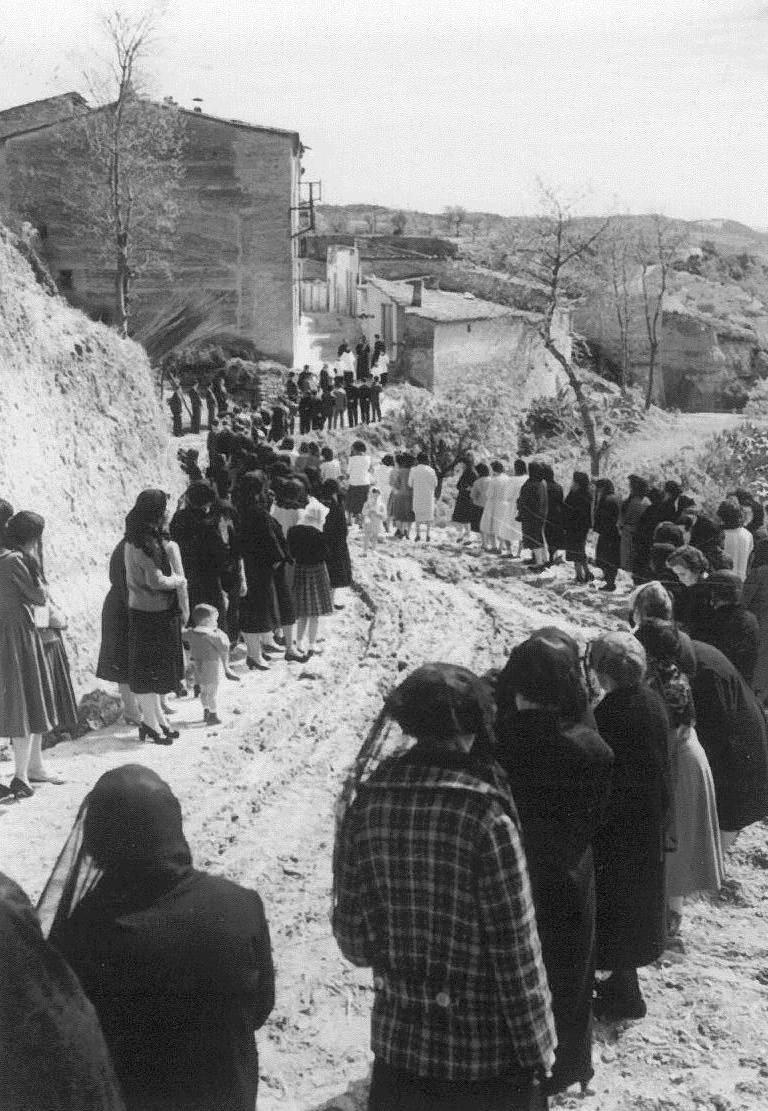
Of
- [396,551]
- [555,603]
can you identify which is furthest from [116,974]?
[396,551]

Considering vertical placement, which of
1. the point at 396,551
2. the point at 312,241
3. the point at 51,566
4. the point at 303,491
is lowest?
the point at 396,551

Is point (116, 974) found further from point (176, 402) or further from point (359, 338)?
point (359, 338)

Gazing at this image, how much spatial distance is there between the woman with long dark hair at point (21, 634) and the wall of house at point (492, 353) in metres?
31.1

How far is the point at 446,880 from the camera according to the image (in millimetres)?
3389

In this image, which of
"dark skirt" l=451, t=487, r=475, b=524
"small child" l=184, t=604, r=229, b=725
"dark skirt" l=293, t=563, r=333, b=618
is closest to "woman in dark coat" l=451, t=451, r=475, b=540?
"dark skirt" l=451, t=487, r=475, b=524

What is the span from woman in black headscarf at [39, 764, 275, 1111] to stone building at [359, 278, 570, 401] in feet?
115

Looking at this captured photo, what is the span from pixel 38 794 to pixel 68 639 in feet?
11.9

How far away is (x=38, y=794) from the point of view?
757 centimetres

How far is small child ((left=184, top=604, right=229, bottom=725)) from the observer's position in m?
8.88

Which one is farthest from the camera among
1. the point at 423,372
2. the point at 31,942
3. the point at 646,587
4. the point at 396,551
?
the point at 423,372

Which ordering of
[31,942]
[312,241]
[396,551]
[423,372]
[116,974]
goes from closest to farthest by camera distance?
1. [31,942]
2. [116,974]
3. [396,551]
4. [423,372]
5. [312,241]

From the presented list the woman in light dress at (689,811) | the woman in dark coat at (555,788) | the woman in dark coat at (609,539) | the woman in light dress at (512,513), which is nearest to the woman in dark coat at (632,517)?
the woman in dark coat at (609,539)

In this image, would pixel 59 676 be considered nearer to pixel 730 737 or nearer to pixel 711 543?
pixel 730 737

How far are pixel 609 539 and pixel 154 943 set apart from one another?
13.1 metres
